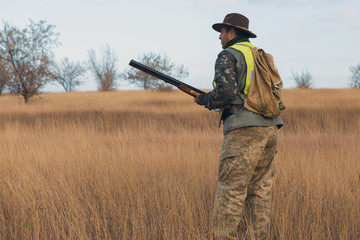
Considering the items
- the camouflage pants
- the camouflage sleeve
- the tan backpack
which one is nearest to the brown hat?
the tan backpack

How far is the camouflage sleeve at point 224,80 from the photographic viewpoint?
2.80m

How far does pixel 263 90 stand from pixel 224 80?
396 millimetres

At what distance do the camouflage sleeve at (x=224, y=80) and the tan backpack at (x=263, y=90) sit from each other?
19 centimetres

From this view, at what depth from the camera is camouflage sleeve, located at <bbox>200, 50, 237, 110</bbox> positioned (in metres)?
2.80

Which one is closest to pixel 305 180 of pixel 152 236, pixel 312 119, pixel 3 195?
pixel 152 236

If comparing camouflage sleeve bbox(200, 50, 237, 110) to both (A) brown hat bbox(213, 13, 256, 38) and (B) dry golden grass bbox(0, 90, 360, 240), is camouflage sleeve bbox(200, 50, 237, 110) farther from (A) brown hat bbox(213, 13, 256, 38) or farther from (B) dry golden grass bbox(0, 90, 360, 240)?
(B) dry golden grass bbox(0, 90, 360, 240)

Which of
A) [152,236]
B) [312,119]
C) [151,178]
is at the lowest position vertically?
[152,236]

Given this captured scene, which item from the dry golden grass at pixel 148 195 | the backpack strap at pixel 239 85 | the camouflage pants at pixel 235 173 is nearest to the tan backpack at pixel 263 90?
the backpack strap at pixel 239 85

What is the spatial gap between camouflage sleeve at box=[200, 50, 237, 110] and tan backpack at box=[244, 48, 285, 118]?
0.64 ft

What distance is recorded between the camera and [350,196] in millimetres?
4117

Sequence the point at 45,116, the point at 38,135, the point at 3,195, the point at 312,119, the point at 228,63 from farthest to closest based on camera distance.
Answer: the point at 45,116
the point at 312,119
the point at 38,135
the point at 3,195
the point at 228,63

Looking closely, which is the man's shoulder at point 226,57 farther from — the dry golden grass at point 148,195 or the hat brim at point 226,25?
the dry golden grass at point 148,195

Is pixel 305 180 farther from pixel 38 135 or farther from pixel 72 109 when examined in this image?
pixel 72 109

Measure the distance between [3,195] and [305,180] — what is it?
166 inches
